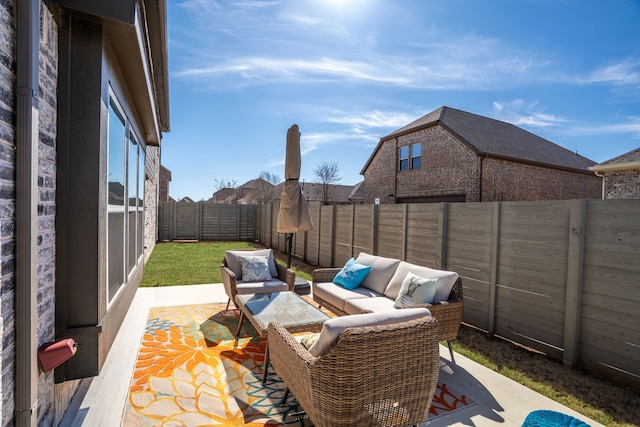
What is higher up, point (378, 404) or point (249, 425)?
point (378, 404)

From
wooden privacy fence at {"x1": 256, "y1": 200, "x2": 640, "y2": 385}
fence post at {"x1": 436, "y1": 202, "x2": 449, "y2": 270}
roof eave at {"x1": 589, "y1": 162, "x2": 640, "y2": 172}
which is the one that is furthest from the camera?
roof eave at {"x1": 589, "y1": 162, "x2": 640, "y2": 172}

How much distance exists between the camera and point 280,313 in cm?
397

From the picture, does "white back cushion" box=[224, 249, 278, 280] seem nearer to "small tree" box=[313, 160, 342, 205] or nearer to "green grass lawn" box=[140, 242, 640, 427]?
"green grass lawn" box=[140, 242, 640, 427]

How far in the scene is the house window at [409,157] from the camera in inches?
670

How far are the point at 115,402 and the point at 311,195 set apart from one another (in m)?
32.7

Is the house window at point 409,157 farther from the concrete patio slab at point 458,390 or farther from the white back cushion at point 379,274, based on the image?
the concrete patio slab at point 458,390

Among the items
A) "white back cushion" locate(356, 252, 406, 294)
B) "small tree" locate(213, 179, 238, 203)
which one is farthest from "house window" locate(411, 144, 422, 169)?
"small tree" locate(213, 179, 238, 203)

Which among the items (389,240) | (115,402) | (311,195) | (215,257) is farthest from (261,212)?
(311,195)

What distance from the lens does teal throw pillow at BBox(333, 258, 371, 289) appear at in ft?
17.1

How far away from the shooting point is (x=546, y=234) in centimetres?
405

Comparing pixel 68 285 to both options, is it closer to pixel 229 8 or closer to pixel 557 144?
pixel 229 8

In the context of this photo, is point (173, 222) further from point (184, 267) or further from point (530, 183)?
point (530, 183)

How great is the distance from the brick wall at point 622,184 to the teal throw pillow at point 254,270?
1255cm

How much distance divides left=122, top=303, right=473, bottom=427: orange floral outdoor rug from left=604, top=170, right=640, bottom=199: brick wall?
1210 cm
